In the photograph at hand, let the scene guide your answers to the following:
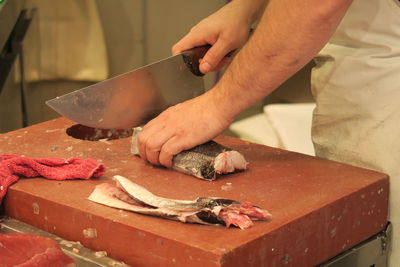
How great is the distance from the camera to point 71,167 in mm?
1407

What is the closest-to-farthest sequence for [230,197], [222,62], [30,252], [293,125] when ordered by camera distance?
1. [30,252]
2. [230,197]
3. [222,62]
4. [293,125]

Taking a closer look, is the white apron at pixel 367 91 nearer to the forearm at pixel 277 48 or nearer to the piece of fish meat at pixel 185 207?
the forearm at pixel 277 48

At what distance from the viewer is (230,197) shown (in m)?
1.30

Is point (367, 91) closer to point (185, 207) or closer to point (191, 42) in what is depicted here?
point (191, 42)

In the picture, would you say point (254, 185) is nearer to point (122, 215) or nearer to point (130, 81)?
point (122, 215)

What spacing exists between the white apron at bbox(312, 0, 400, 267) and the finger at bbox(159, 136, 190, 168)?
0.37m

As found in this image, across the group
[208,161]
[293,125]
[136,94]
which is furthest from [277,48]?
[293,125]

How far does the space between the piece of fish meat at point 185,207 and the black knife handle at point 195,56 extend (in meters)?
0.42

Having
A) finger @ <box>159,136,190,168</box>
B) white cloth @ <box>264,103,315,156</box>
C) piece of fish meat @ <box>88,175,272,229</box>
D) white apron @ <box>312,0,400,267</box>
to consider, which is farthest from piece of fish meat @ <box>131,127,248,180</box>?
white cloth @ <box>264,103,315,156</box>

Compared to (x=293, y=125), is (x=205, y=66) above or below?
above

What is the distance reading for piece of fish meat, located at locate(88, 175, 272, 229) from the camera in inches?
45.4

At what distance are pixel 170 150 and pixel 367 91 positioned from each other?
0.44m

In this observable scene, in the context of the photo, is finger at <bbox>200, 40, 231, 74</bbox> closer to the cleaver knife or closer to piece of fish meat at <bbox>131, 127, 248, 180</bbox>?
the cleaver knife

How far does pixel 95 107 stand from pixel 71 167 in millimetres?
165
